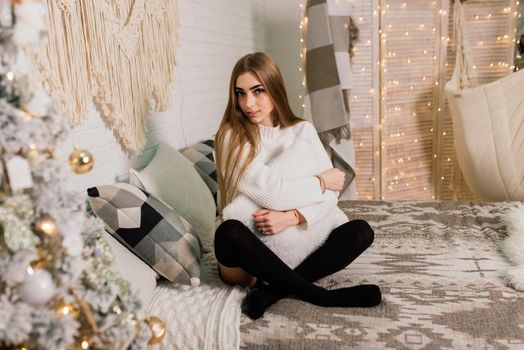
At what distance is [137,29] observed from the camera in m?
1.94

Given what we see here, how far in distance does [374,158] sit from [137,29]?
1998mm

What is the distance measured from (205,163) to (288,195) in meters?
0.76

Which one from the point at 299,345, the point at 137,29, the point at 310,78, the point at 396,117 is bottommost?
the point at 299,345

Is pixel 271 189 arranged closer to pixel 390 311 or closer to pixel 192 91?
pixel 390 311

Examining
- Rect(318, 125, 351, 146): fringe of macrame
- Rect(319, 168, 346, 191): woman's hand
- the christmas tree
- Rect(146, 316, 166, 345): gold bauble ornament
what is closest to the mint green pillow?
Rect(319, 168, 346, 191): woman's hand

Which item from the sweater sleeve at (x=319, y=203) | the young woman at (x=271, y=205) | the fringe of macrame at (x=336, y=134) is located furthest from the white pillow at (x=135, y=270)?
the fringe of macrame at (x=336, y=134)

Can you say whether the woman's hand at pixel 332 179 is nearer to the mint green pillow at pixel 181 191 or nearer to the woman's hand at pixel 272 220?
the woman's hand at pixel 272 220

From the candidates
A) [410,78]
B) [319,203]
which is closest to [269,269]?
[319,203]

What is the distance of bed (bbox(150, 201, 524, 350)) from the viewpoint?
1254 millimetres

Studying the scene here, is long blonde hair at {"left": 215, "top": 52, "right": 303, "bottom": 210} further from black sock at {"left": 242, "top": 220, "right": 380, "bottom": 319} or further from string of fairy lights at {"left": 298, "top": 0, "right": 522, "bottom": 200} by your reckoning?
string of fairy lights at {"left": 298, "top": 0, "right": 522, "bottom": 200}

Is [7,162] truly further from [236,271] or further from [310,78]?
[310,78]

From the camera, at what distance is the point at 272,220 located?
5.21 ft

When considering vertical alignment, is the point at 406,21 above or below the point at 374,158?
above

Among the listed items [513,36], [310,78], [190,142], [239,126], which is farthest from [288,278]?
[513,36]
